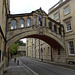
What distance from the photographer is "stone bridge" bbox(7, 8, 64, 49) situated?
14.8 metres

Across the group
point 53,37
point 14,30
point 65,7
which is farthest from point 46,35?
point 65,7

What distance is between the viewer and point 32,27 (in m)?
16.4

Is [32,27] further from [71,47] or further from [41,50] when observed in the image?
[41,50]

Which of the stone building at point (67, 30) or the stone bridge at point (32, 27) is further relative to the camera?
the stone building at point (67, 30)

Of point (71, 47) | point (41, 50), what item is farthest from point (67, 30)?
point (41, 50)

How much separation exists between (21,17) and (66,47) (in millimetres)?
10347

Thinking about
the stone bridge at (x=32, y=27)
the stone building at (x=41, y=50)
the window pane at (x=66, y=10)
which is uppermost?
the window pane at (x=66, y=10)

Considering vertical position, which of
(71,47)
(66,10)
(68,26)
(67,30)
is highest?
(66,10)

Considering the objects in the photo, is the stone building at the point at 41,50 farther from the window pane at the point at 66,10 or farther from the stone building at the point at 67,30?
the window pane at the point at 66,10

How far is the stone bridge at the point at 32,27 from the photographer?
48.7 ft

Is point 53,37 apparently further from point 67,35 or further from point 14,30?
point 14,30

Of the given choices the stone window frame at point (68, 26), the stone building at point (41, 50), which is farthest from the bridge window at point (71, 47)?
the stone building at point (41, 50)


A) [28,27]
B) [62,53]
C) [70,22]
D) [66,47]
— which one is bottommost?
[62,53]

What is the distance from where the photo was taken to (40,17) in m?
17.7
